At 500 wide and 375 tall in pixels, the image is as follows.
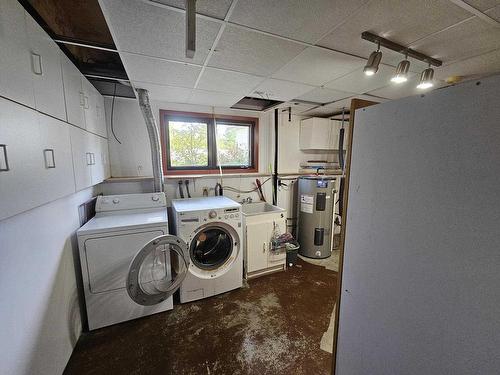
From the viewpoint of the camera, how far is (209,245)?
2396mm

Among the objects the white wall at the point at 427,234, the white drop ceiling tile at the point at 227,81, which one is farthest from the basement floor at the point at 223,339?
the white drop ceiling tile at the point at 227,81

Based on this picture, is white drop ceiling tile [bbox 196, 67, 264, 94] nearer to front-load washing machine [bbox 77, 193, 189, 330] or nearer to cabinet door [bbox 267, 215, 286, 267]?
front-load washing machine [bbox 77, 193, 189, 330]

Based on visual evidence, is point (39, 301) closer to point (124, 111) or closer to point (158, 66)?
point (158, 66)

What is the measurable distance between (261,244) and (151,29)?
2.30 meters

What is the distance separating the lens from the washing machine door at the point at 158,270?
163 cm

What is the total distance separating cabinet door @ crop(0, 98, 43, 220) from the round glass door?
1.40 m

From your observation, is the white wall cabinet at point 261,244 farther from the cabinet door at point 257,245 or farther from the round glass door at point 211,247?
the round glass door at point 211,247

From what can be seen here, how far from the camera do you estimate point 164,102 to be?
2.69m

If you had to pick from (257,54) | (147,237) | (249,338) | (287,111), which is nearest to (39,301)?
(147,237)

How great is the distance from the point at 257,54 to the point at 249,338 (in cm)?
224

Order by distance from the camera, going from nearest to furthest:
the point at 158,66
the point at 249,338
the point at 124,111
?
1. the point at 158,66
2. the point at 249,338
3. the point at 124,111

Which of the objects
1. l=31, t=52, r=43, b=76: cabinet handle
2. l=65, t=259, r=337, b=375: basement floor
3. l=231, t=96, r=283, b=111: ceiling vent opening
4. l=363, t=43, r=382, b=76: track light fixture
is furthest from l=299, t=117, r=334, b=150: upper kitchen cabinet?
l=31, t=52, r=43, b=76: cabinet handle

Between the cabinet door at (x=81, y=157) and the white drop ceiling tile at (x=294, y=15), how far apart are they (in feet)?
4.39

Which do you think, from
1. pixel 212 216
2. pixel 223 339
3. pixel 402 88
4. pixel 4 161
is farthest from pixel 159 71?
pixel 402 88
